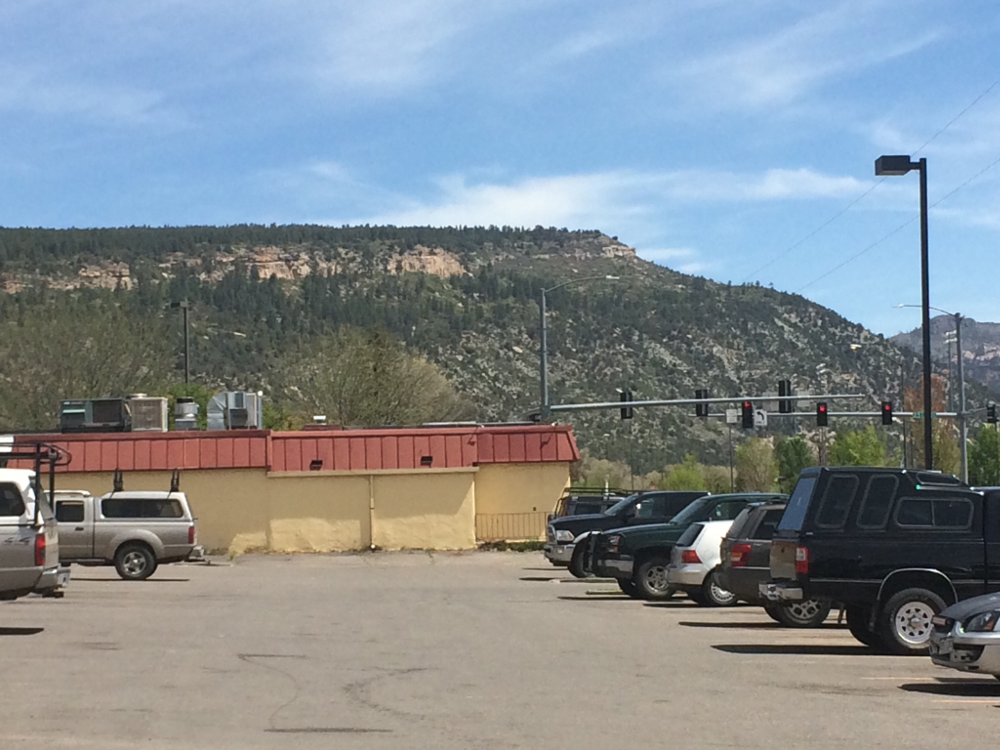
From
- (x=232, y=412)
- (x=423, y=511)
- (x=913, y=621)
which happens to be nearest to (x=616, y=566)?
(x=913, y=621)

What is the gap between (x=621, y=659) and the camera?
1543 cm

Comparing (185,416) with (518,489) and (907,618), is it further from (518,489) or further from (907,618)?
(907,618)

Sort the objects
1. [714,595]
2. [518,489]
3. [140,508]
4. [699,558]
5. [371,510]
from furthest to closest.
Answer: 1. [518,489]
2. [371,510]
3. [140,508]
4. [714,595]
5. [699,558]

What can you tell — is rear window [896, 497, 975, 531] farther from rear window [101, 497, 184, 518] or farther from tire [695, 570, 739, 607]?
rear window [101, 497, 184, 518]

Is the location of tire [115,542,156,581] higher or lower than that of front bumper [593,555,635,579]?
lower

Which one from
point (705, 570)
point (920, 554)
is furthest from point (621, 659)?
point (705, 570)

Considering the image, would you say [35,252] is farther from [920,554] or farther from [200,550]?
[920,554]

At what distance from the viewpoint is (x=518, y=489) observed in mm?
46344

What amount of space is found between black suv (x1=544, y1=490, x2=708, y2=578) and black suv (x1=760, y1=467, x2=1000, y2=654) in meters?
10.8

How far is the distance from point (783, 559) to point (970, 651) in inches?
155

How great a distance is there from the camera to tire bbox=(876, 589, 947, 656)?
15.8 meters

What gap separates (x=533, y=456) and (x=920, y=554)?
3042 centimetres

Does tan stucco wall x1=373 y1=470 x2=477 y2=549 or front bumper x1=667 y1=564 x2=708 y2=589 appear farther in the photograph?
tan stucco wall x1=373 y1=470 x2=477 y2=549

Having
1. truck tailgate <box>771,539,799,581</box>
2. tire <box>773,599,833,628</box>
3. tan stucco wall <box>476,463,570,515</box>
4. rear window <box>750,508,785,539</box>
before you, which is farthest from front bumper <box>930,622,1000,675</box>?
tan stucco wall <box>476,463,570,515</box>
